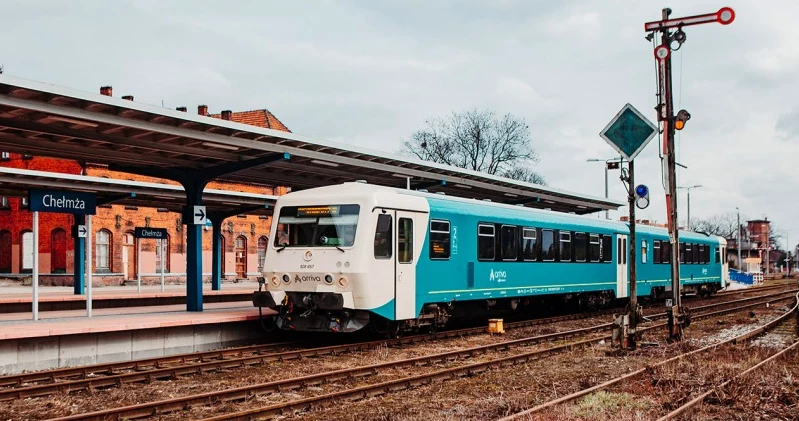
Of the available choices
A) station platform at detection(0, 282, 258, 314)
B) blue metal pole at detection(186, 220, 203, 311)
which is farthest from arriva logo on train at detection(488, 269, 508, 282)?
station platform at detection(0, 282, 258, 314)

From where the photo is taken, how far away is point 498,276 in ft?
61.4

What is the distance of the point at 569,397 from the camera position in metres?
9.50

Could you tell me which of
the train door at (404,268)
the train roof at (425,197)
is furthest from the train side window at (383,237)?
the train roof at (425,197)

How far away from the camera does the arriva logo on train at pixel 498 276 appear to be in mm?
18406

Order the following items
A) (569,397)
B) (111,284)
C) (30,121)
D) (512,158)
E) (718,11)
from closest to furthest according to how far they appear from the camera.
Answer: (569,397) → (30,121) → (718,11) → (111,284) → (512,158)

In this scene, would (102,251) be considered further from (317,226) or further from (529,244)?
(317,226)

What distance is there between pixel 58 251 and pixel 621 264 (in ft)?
101

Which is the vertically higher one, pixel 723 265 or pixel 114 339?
pixel 723 265

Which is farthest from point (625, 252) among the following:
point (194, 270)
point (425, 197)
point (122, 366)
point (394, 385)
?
point (122, 366)

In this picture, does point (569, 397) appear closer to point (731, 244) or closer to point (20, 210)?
point (20, 210)

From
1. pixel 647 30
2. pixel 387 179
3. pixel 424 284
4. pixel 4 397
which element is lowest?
pixel 4 397

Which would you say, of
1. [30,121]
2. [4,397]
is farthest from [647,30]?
[4,397]

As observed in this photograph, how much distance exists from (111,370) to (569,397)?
679 centimetres

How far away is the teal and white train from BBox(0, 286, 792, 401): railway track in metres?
0.51
